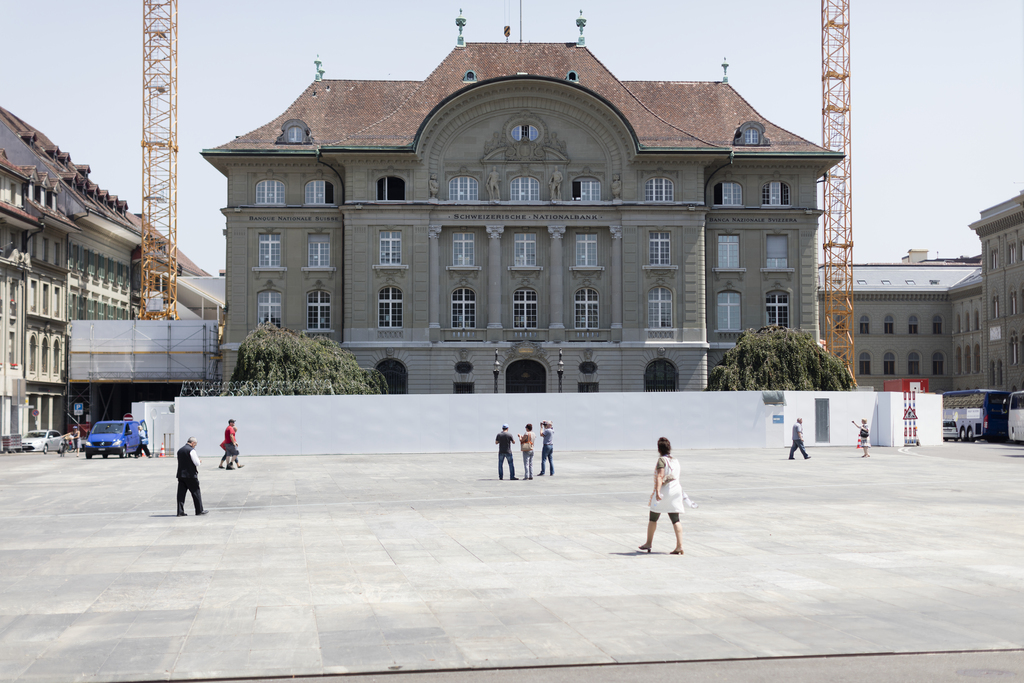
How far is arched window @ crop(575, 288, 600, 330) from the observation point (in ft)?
217

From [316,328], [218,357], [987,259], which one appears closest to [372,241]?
[316,328]

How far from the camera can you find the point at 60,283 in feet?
237

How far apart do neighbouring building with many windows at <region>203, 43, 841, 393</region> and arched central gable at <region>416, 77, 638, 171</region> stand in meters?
0.09

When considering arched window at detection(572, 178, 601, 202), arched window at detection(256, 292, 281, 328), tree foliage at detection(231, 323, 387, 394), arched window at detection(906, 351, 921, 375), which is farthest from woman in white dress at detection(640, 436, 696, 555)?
arched window at detection(906, 351, 921, 375)

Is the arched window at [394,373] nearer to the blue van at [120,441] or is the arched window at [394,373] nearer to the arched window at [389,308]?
the arched window at [389,308]

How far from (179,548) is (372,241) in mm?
49301

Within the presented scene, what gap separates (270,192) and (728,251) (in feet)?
94.5

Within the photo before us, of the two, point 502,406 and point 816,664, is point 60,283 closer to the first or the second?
point 502,406

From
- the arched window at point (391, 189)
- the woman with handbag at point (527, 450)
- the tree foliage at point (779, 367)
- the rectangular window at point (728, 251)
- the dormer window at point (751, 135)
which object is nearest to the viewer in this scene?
the woman with handbag at point (527, 450)

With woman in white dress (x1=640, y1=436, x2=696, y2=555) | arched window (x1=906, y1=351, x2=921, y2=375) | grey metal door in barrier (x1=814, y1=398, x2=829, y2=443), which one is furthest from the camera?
arched window (x1=906, y1=351, x2=921, y2=375)

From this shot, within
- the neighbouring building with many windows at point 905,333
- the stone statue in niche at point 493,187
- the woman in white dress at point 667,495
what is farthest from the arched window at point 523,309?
the neighbouring building with many windows at point 905,333

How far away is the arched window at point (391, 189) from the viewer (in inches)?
2584

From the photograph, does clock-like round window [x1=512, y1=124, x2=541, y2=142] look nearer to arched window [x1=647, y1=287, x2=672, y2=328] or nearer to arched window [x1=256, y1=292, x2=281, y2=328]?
arched window [x1=647, y1=287, x2=672, y2=328]

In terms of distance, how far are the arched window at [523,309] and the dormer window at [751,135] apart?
55.7 feet
